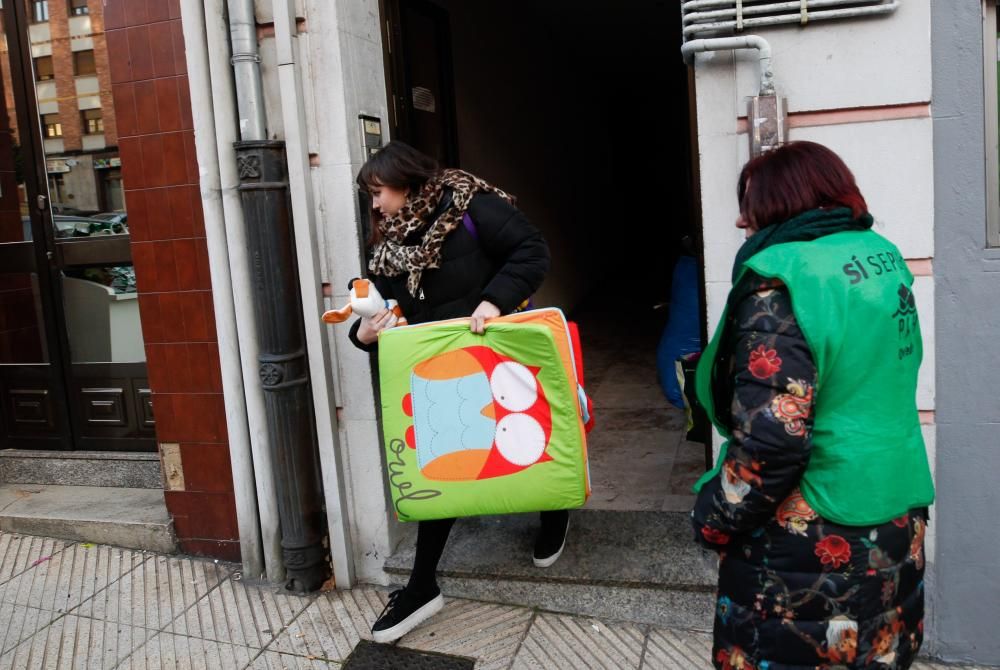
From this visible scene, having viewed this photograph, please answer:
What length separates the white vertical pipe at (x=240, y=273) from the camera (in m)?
3.74

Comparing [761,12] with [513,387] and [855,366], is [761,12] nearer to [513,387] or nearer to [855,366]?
[513,387]

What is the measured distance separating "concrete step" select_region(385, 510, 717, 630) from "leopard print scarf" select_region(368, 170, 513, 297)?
1.28m

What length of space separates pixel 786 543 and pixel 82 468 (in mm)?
4409

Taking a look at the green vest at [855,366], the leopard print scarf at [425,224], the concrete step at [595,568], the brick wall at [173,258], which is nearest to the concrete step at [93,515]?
the brick wall at [173,258]

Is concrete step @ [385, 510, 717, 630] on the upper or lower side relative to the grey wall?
lower

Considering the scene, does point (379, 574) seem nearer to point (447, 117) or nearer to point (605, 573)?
point (605, 573)

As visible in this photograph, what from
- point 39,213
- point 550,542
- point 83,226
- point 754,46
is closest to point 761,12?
point 754,46

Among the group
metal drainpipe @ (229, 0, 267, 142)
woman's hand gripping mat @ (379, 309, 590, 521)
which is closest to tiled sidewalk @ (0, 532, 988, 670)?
woman's hand gripping mat @ (379, 309, 590, 521)

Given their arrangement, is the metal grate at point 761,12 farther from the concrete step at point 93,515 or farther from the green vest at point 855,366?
the concrete step at point 93,515

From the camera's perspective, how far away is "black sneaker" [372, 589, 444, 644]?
3.42 meters

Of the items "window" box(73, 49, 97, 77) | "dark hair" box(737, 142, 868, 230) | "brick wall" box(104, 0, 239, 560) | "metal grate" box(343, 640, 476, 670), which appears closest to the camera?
"dark hair" box(737, 142, 868, 230)

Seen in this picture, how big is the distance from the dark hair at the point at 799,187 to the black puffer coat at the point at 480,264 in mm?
1313

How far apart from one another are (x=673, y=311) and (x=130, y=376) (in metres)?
3.36

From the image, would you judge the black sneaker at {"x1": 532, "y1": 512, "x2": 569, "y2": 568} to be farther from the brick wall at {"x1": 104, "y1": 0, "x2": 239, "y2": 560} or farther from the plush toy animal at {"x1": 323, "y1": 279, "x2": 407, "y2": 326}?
the brick wall at {"x1": 104, "y1": 0, "x2": 239, "y2": 560}
